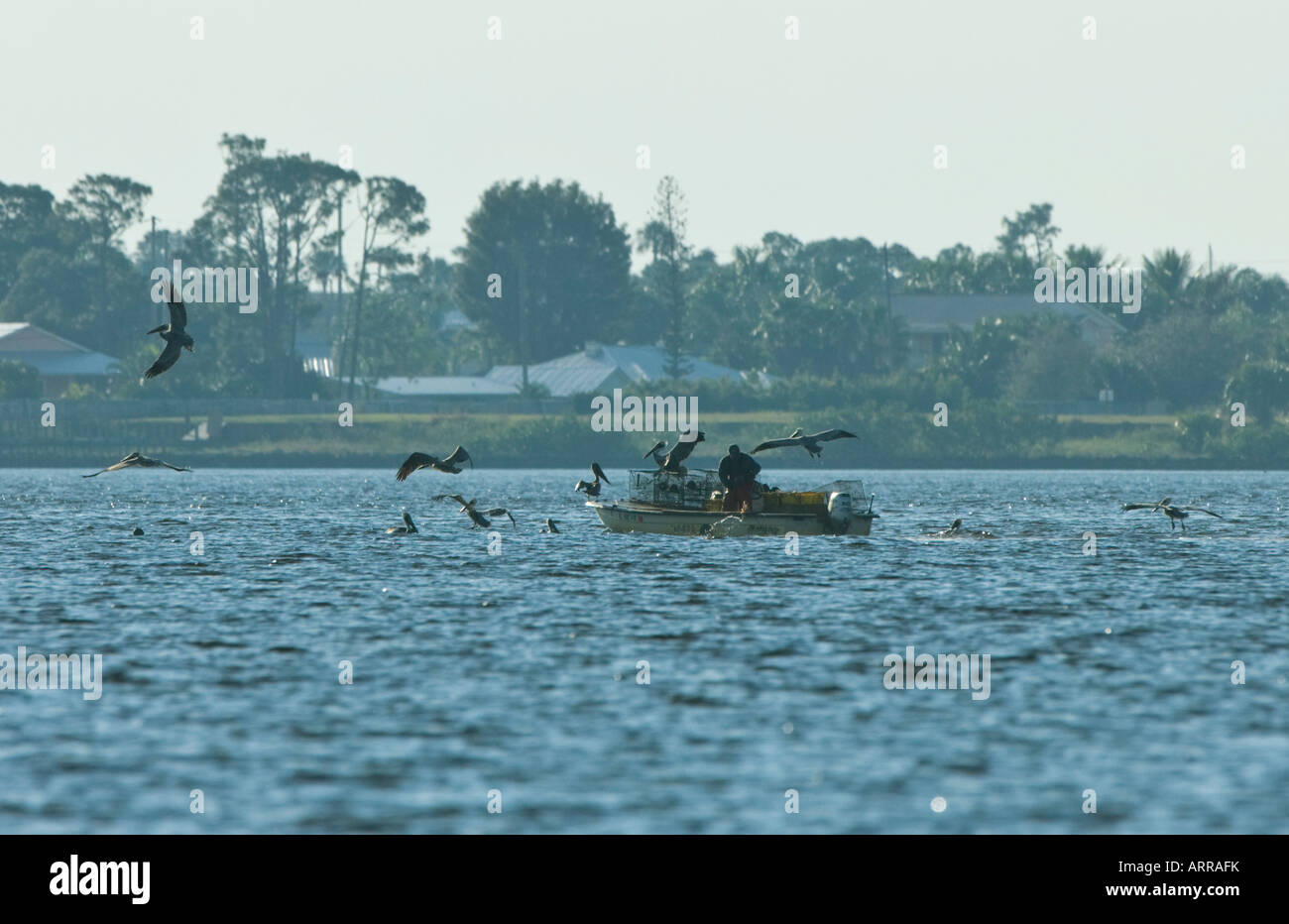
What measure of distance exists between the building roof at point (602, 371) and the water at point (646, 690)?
118 meters

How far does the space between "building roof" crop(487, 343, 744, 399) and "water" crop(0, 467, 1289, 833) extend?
118 m

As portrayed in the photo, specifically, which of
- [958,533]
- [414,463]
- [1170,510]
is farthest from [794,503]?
[414,463]

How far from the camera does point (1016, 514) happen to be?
271 feet

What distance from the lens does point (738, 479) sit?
191 ft

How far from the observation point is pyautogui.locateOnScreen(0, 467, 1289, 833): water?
22.0 metres

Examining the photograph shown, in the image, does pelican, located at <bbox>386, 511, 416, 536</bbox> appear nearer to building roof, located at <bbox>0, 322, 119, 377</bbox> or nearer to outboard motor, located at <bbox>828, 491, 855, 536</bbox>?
outboard motor, located at <bbox>828, 491, 855, 536</bbox>

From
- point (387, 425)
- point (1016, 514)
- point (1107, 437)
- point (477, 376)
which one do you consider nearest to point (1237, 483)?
point (1107, 437)

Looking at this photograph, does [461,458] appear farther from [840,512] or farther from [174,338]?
[840,512]

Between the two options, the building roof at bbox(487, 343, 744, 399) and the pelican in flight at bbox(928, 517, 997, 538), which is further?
A: the building roof at bbox(487, 343, 744, 399)

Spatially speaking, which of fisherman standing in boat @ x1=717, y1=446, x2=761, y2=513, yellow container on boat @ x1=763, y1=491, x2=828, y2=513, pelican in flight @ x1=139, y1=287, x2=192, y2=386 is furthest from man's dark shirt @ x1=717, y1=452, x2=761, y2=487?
pelican in flight @ x1=139, y1=287, x2=192, y2=386

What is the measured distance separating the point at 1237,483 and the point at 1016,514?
52.3 metres

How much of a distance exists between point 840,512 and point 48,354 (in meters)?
145

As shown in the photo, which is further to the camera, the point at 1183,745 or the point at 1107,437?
the point at 1107,437
